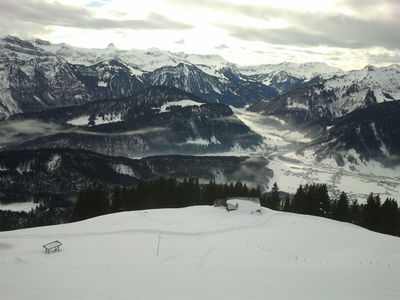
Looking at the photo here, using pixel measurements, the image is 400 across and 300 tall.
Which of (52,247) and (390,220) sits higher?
(52,247)

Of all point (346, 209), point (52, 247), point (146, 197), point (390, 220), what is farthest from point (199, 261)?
point (346, 209)

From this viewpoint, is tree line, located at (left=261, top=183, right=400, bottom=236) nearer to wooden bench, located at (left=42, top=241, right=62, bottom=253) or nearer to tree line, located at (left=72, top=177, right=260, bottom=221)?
tree line, located at (left=72, top=177, right=260, bottom=221)

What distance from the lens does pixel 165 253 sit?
47.2 metres

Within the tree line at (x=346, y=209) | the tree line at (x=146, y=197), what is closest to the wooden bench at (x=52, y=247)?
the tree line at (x=146, y=197)

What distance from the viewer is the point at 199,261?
143 feet

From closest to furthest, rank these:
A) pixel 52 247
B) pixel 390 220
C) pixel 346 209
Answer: pixel 52 247 → pixel 390 220 → pixel 346 209

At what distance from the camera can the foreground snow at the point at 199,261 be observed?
32562mm

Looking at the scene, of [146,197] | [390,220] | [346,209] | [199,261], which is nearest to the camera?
[199,261]

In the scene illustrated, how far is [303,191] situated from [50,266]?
3741 inches

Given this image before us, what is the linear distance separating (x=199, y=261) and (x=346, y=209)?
→ 80850 millimetres

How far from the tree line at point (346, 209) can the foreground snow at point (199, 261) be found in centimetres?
3416

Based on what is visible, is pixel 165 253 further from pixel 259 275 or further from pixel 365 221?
pixel 365 221

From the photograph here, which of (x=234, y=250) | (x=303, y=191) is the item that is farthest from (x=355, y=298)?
(x=303, y=191)

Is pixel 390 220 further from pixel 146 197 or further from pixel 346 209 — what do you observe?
pixel 146 197
